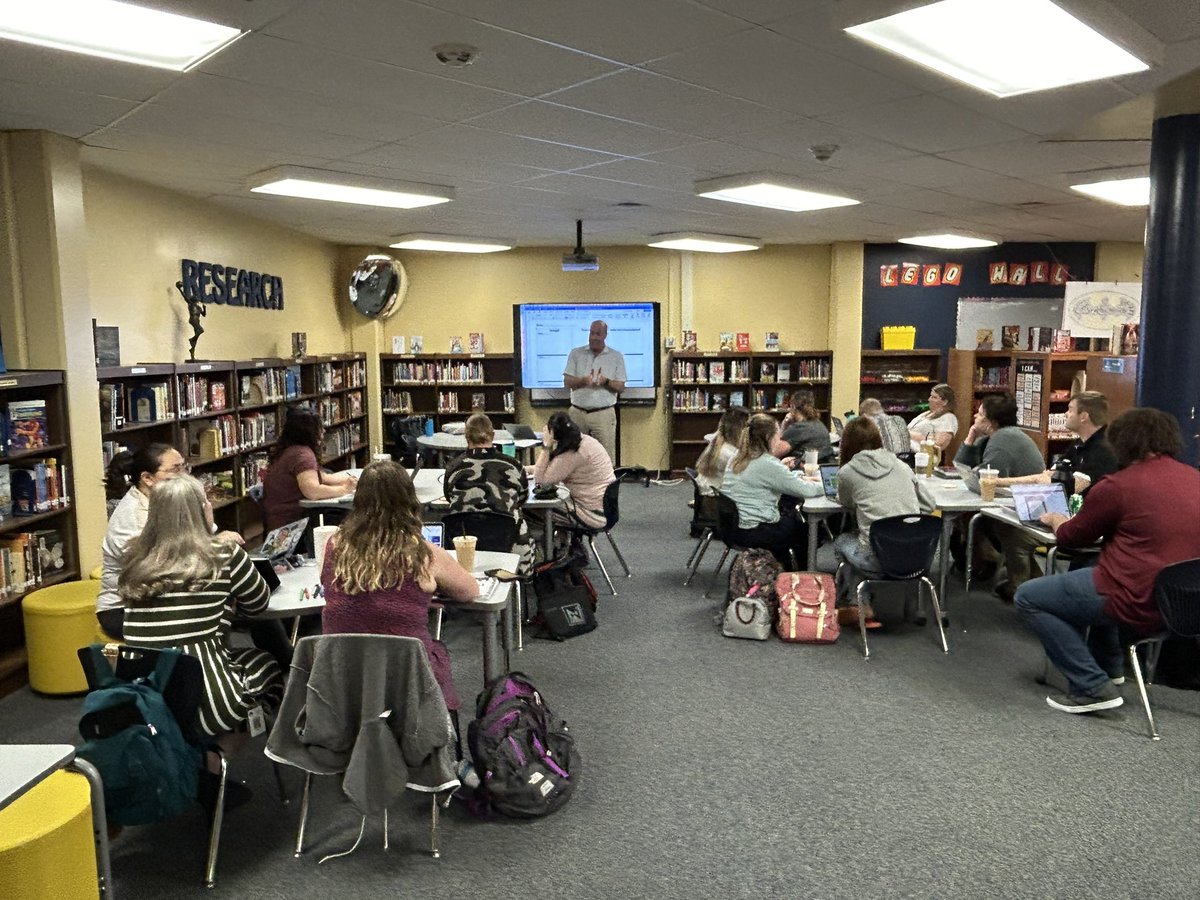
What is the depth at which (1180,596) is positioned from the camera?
3754mm

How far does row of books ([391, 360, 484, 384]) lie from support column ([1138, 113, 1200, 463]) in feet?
25.8

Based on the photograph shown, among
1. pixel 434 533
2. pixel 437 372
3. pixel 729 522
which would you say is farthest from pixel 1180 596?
pixel 437 372

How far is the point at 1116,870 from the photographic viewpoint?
9.70 ft

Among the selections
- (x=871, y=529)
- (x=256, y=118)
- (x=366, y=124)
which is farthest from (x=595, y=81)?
(x=871, y=529)

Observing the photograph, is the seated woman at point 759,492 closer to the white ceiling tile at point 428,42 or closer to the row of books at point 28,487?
the white ceiling tile at point 428,42

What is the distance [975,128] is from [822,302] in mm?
6382

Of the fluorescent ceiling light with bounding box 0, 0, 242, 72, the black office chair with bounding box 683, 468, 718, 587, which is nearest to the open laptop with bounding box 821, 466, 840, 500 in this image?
the black office chair with bounding box 683, 468, 718, 587

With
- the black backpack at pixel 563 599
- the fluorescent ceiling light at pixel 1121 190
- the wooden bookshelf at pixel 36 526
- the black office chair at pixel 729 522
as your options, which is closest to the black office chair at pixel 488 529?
the black backpack at pixel 563 599

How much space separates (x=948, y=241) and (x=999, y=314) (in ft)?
4.71

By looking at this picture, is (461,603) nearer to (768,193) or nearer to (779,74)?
(779,74)

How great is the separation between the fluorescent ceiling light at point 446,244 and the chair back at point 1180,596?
7835mm

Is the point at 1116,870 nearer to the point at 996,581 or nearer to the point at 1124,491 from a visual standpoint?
the point at 1124,491

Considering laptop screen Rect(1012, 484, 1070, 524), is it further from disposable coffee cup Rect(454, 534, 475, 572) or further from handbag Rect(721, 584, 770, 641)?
disposable coffee cup Rect(454, 534, 475, 572)

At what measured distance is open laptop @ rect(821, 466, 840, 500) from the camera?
5621 mm
